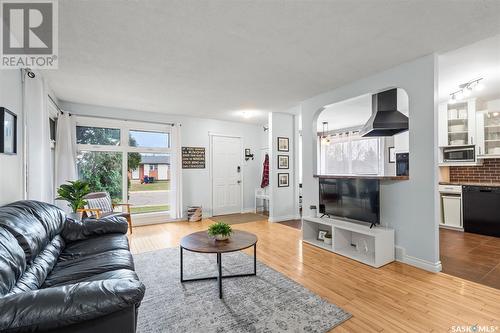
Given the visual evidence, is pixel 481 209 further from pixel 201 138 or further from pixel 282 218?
pixel 201 138

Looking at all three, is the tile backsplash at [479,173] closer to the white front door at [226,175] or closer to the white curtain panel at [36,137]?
the white front door at [226,175]

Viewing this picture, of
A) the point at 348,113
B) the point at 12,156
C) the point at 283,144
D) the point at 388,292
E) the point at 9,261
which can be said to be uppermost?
the point at 348,113

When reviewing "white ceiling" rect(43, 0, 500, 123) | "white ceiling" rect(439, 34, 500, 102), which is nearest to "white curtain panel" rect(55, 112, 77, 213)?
"white ceiling" rect(43, 0, 500, 123)

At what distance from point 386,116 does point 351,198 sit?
1329mm

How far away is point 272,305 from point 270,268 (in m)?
0.79

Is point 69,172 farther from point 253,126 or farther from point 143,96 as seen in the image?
point 253,126

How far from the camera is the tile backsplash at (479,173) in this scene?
14.4ft

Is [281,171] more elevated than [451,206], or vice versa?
[281,171]

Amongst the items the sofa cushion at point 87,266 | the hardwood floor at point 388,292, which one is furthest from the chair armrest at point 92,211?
the sofa cushion at point 87,266

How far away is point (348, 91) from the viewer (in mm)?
3645

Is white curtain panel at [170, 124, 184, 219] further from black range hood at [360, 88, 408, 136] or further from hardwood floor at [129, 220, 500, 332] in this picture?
black range hood at [360, 88, 408, 136]

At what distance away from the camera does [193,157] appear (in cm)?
591

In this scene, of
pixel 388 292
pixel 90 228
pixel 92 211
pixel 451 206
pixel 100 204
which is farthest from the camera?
pixel 451 206

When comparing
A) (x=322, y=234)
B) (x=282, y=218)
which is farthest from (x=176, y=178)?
(x=322, y=234)
